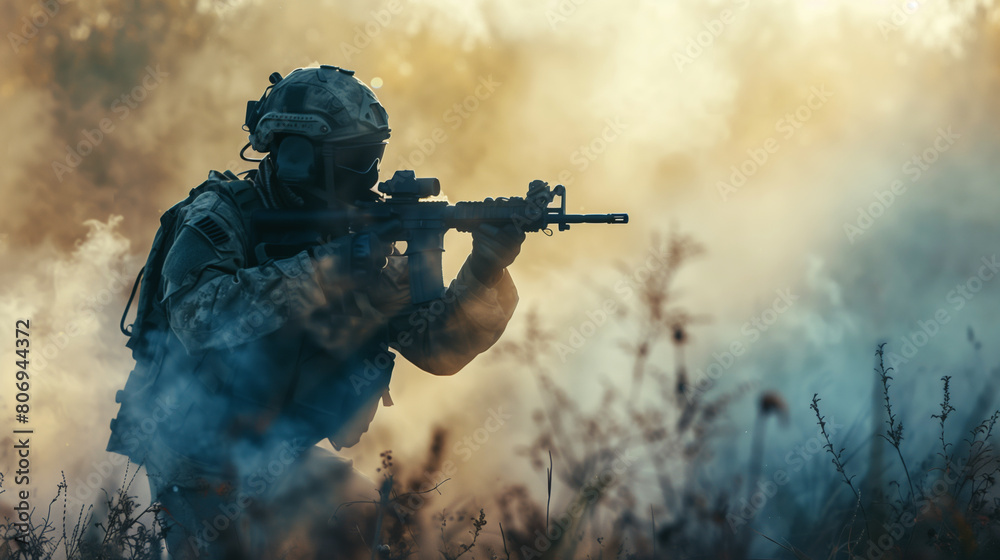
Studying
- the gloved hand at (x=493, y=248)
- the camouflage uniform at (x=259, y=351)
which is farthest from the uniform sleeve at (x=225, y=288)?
the gloved hand at (x=493, y=248)

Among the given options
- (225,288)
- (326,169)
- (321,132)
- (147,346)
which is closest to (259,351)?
(225,288)

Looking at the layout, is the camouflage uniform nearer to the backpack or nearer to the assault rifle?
the backpack

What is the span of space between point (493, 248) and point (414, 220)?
0.68 meters

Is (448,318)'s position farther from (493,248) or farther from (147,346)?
(147,346)

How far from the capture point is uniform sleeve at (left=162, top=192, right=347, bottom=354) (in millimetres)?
5902

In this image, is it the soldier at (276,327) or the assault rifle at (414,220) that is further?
the assault rifle at (414,220)

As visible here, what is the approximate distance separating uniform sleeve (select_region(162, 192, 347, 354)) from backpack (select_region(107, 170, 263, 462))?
32 cm

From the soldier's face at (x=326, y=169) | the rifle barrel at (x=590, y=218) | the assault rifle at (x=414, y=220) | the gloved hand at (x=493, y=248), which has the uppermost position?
the soldier's face at (x=326, y=169)

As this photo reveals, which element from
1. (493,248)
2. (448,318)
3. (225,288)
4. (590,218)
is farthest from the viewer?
(448,318)

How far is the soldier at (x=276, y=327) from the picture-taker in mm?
6023

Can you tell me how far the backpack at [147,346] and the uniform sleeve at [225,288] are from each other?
1.05ft

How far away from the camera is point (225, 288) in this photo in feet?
19.4

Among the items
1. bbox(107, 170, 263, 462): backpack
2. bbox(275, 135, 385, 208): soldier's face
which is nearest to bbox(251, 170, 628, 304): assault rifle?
bbox(275, 135, 385, 208): soldier's face

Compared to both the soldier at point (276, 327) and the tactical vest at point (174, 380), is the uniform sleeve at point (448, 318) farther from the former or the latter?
the tactical vest at point (174, 380)
